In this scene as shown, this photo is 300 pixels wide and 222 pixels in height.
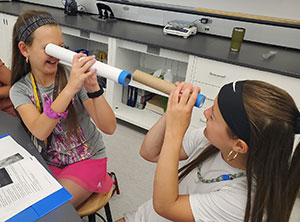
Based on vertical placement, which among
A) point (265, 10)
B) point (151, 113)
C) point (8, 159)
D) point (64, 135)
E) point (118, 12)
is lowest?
point (151, 113)

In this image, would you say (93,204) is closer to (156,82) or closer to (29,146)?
(29,146)

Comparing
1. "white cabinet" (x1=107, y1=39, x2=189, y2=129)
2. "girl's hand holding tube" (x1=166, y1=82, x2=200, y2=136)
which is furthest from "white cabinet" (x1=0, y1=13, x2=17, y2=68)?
"girl's hand holding tube" (x1=166, y1=82, x2=200, y2=136)

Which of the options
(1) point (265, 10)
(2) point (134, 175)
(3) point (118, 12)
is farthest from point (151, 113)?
(1) point (265, 10)

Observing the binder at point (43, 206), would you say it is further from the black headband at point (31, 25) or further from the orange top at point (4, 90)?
the orange top at point (4, 90)

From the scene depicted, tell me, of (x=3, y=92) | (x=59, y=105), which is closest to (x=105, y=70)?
(x=59, y=105)

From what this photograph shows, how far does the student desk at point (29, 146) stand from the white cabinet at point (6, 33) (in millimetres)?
1940

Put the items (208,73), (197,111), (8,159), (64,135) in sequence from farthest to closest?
(197,111)
(208,73)
(64,135)
(8,159)

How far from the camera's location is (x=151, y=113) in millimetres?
2643

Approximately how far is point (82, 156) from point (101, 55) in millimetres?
1739

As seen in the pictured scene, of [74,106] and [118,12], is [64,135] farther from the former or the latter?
[118,12]

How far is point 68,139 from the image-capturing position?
4.09 ft

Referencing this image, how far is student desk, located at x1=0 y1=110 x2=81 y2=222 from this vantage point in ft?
2.27

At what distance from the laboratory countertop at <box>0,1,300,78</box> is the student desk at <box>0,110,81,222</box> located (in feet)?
4.22

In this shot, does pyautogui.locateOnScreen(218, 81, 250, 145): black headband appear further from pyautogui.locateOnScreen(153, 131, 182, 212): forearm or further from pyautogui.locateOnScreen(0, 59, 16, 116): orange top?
pyautogui.locateOnScreen(0, 59, 16, 116): orange top
